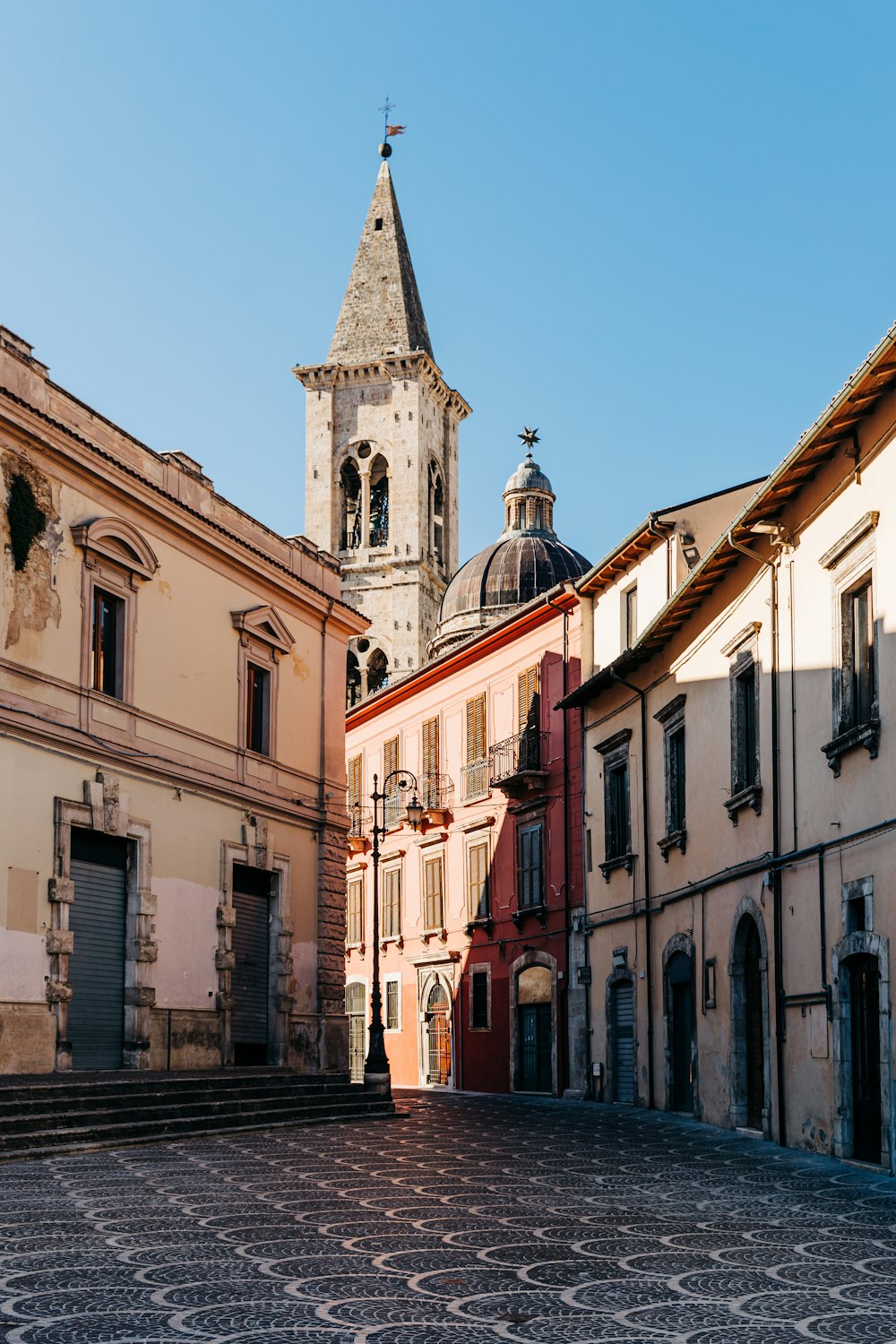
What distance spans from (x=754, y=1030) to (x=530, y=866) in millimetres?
14158

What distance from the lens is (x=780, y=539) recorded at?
17.7m

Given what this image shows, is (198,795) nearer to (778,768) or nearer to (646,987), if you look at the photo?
(646,987)

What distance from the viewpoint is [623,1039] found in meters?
26.6

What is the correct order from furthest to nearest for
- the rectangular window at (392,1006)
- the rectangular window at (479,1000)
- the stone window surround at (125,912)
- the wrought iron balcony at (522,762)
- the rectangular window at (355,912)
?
the rectangular window at (355,912) → the rectangular window at (392,1006) → the rectangular window at (479,1000) → the wrought iron balcony at (522,762) → the stone window surround at (125,912)

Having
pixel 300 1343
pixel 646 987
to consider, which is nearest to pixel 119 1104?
pixel 646 987

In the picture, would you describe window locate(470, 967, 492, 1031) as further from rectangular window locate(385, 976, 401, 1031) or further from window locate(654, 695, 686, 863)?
window locate(654, 695, 686, 863)

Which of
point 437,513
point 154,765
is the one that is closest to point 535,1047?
point 154,765

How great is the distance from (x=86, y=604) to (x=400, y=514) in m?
57.1

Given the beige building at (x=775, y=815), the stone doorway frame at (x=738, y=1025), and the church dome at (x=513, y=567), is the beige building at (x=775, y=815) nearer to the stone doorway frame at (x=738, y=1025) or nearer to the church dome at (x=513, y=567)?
the stone doorway frame at (x=738, y=1025)

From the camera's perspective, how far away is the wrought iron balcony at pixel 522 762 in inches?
1286

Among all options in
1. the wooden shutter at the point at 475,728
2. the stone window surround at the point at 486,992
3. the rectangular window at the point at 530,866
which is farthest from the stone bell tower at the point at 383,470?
the rectangular window at the point at 530,866

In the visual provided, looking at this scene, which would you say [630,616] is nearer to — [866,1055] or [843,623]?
[843,623]

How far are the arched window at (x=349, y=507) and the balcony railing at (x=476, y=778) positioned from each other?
43873 mm

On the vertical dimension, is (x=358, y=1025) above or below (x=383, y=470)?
below
